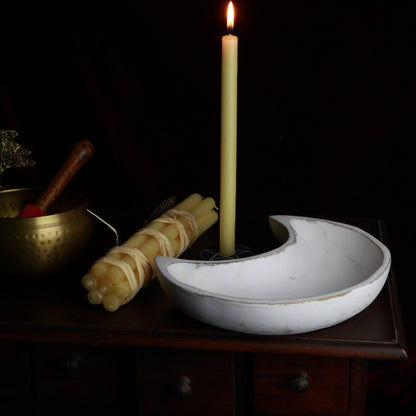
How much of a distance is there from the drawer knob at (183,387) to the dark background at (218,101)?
594 millimetres

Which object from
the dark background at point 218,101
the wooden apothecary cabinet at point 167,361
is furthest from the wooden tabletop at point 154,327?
the dark background at point 218,101

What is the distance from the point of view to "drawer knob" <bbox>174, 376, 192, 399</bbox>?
774 millimetres

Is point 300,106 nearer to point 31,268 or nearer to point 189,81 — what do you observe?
point 189,81

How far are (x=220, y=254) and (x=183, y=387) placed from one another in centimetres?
22

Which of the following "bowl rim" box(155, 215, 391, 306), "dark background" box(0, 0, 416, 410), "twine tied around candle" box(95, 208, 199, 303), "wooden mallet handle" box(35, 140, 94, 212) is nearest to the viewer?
"bowl rim" box(155, 215, 391, 306)

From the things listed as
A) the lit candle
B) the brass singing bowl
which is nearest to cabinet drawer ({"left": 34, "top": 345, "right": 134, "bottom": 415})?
the brass singing bowl

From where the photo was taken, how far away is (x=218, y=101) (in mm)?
1355

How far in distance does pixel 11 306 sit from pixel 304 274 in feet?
1.27

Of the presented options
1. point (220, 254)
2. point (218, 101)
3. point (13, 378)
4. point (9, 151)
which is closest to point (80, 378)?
point (13, 378)

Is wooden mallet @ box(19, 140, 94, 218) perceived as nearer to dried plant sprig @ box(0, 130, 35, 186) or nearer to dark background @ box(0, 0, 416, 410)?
dried plant sprig @ box(0, 130, 35, 186)

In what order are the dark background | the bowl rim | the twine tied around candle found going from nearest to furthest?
the bowl rim < the twine tied around candle < the dark background

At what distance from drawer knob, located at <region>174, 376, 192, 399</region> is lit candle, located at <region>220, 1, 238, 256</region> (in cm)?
21

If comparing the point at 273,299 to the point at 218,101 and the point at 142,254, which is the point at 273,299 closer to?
the point at 142,254

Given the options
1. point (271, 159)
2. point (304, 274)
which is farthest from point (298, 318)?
point (271, 159)
